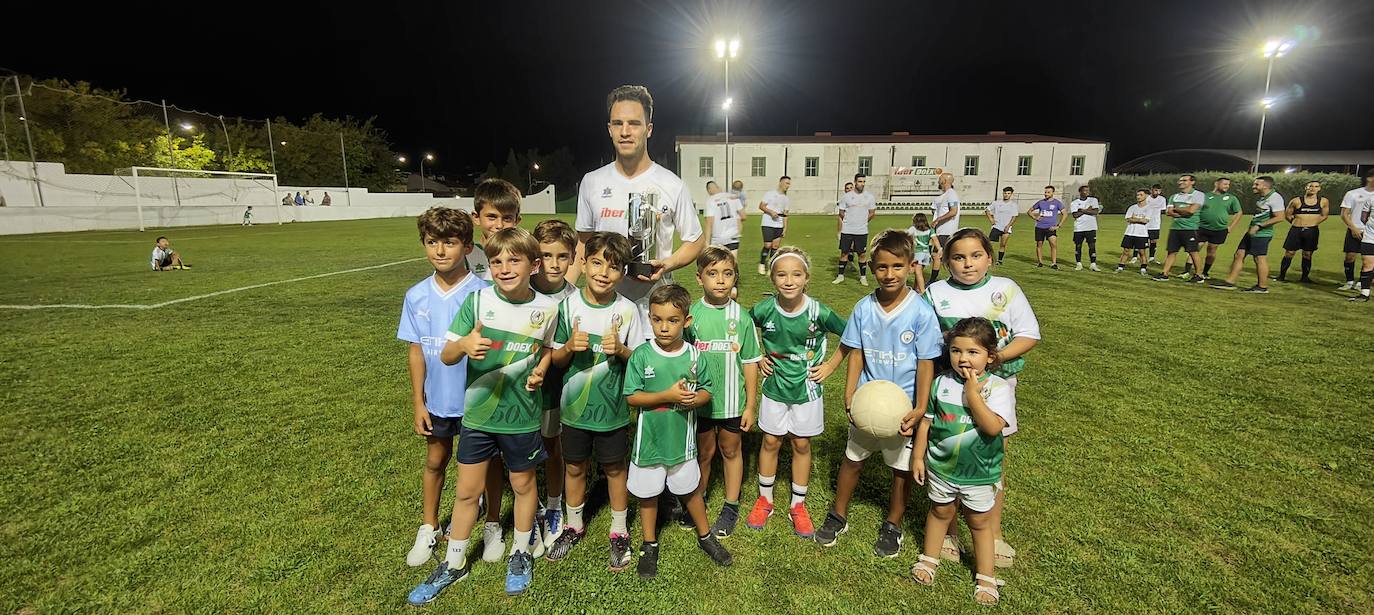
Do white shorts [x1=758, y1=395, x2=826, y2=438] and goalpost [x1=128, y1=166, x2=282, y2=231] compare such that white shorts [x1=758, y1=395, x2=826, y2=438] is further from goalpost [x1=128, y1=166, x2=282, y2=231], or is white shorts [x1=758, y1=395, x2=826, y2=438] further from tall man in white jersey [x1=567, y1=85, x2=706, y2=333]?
goalpost [x1=128, y1=166, x2=282, y2=231]

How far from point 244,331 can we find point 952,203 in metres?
12.5

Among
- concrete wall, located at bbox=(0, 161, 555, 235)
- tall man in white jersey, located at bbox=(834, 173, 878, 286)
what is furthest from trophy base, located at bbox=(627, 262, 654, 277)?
concrete wall, located at bbox=(0, 161, 555, 235)

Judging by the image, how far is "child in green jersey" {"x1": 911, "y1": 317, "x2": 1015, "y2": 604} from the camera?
2.53 meters

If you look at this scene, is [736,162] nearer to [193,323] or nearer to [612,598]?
[193,323]

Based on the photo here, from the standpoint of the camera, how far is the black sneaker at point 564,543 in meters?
A: 3.07

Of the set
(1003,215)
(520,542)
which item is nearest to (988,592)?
(520,542)

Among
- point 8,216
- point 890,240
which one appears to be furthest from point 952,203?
point 8,216

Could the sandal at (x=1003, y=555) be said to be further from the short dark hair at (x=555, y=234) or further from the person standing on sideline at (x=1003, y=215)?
the person standing on sideline at (x=1003, y=215)

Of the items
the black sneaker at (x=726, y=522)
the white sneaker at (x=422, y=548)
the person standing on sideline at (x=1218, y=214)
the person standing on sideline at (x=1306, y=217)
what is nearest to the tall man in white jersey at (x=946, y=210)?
the person standing on sideline at (x=1218, y=214)

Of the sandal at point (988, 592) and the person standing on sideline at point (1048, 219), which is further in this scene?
the person standing on sideline at point (1048, 219)

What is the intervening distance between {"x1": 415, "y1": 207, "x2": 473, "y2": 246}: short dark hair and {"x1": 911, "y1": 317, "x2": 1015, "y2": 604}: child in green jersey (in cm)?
253

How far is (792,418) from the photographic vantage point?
3301mm

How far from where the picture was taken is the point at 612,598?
2779 millimetres

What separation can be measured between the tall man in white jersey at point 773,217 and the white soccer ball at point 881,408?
9.79 meters
